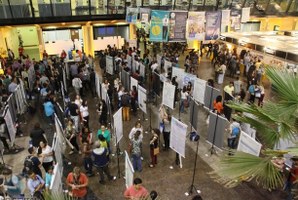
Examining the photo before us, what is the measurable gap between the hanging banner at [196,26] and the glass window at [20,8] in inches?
460

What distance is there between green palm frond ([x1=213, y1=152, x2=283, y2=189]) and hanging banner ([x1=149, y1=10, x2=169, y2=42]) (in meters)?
11.4

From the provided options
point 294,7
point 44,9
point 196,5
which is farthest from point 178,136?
point 294,7

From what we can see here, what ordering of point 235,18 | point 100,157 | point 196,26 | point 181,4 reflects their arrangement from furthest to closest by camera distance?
point 181,4 < point 235,18 < point 196,26 < point 100,157

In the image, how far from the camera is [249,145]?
7473mm

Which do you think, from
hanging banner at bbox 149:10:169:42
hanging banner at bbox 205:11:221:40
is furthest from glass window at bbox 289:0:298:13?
hanging banner at bbox 149:10:169:42

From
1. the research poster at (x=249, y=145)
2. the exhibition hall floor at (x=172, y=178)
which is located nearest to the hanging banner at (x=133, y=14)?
the exhibition hall floor at (x=172, y=178)

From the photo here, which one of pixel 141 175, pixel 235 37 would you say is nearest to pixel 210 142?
pixel 141 175

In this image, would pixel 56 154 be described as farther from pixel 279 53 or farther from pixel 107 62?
pixel 279 53

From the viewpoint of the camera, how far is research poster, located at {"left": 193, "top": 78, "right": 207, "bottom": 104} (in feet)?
39.3

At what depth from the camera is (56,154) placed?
23.5 feet

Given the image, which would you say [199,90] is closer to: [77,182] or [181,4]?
[77,182]

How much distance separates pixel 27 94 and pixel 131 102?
5884 mm

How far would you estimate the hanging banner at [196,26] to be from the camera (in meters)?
14.5

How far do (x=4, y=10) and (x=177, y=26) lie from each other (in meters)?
12.0
